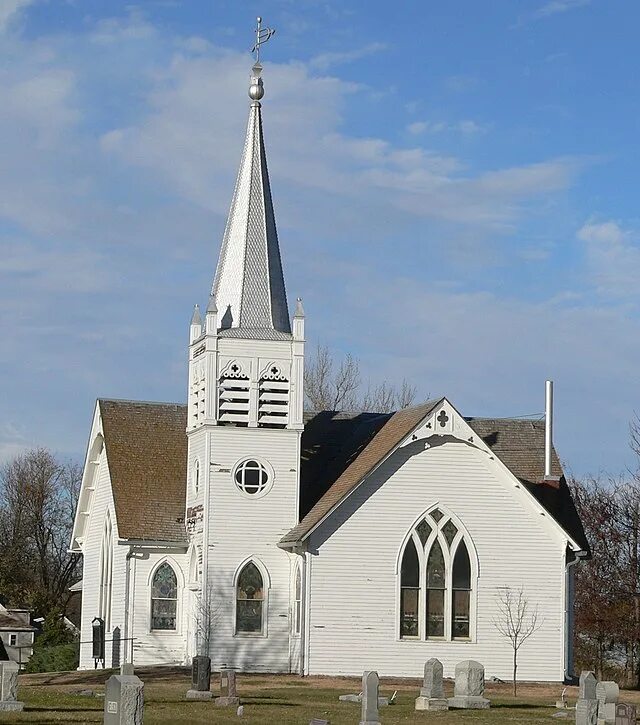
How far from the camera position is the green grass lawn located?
101 ft

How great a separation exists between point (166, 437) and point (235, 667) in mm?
8294

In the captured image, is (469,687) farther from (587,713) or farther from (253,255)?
(253,255)

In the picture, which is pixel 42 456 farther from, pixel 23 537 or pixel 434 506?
pixel 434 506

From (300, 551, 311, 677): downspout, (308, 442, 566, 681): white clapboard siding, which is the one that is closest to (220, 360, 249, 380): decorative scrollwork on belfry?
(308, 442, 566, 681): white clapboard siding

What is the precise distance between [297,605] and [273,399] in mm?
5782

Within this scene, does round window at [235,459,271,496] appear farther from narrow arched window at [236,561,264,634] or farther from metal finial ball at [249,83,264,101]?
metal finial ball at [249,83,264,101]

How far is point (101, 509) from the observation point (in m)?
51.4

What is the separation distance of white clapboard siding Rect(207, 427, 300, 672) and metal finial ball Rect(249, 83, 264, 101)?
10340 millimetres

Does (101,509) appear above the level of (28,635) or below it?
above

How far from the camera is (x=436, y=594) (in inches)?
1758

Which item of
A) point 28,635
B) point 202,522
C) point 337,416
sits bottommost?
point 28,635

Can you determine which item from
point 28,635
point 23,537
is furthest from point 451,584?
point 23,537

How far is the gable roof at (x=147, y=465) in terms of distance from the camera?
4669 cm

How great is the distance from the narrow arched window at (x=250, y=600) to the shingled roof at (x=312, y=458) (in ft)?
4.70
